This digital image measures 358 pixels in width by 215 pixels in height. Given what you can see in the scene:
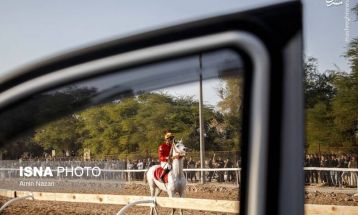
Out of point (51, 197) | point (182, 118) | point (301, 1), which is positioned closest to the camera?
point (301, 1)

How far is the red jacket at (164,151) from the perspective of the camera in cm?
48

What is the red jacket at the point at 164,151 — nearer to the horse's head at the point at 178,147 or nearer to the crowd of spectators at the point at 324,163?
the horse's head at the point at 178,147

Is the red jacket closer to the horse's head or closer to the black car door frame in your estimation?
the horse's head

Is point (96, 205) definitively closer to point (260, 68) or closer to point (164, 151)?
point (164, 151)

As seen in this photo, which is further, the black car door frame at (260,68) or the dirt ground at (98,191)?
the dirt ground at (98,191)

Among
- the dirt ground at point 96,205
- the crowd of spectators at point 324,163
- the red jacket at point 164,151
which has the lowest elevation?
the dirt ground at point 96,205

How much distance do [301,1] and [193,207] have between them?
40cm

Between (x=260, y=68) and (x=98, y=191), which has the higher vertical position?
(x=260, y=68)

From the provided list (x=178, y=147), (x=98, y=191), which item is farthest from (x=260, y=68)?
(x=98, y=191)

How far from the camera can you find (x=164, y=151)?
1.64 ft

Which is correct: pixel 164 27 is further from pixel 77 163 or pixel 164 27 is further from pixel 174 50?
pixel 77 163

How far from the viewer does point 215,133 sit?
1.45 ft

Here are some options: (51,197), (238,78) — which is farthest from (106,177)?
(238,78)

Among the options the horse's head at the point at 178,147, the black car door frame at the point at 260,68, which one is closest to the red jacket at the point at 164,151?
the horse's head at the point at 178,147
